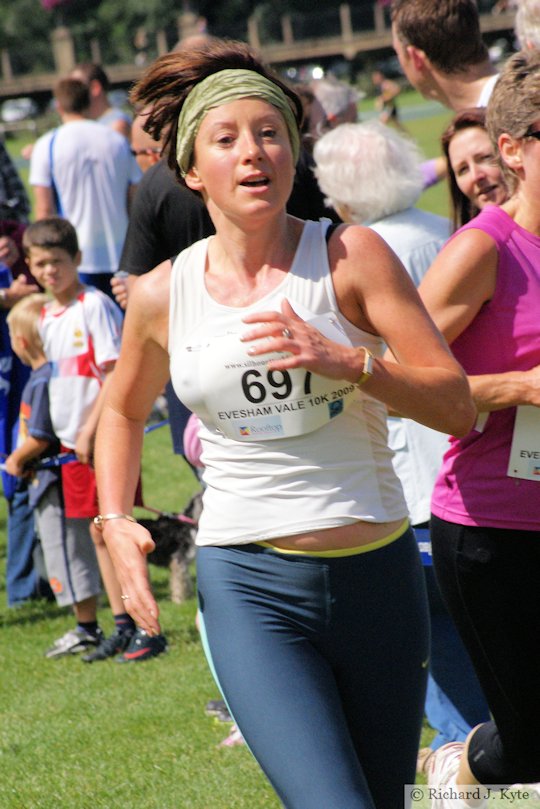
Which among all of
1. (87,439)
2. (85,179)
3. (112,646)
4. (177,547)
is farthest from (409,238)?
(85,179)

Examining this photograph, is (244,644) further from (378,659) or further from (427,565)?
(427,565)

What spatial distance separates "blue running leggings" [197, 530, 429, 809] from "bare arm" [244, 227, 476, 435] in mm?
360

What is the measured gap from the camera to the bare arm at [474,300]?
3008 millimetres

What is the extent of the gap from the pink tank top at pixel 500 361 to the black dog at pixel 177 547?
3630 mm

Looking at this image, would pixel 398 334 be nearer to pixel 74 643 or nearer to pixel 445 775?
pixel 445 775

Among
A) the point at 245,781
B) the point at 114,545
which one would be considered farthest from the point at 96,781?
the point at 114,545

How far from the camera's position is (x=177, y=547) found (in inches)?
264

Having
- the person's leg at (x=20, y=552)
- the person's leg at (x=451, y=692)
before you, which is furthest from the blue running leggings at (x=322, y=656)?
the person's leg at (x=20, y=552)

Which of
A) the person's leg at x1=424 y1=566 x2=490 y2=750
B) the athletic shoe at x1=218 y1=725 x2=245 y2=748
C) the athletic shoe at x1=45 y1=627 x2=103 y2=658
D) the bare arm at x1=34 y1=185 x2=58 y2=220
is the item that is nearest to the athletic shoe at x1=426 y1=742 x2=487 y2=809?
the person's leg at x1=424 y1=566 x2=490 y2=750

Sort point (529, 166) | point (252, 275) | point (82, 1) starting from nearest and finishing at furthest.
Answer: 1. point (252, 275)
2. point (529, 166)
3. point (82, 1)

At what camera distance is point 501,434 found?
3154mm

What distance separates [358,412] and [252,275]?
399 millimetres

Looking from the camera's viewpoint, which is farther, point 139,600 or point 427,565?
point 427,565

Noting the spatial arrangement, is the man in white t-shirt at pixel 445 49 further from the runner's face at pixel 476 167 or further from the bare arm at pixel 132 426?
the bare arm at pixel 132 426
